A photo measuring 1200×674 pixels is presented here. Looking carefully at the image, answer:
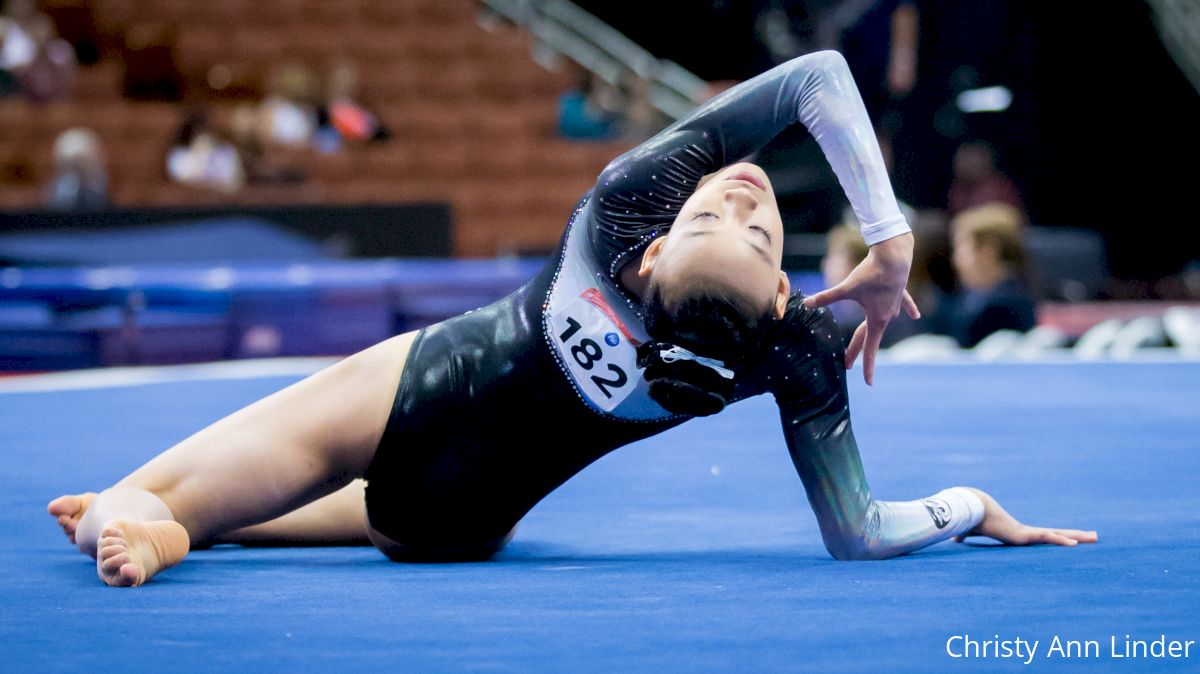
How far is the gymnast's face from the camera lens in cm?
198

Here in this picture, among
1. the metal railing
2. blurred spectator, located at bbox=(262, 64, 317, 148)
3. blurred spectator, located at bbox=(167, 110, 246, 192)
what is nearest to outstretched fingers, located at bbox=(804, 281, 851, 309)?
blurred spectator, located at bbox=(167, 110, 246, 192)

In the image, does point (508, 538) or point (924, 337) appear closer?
point (508, 538)

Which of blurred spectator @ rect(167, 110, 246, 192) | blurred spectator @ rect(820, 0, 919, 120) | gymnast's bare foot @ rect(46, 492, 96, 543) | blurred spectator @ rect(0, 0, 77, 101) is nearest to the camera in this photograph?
gymnast's bare foot @ rect(46, 492, 96, 543)

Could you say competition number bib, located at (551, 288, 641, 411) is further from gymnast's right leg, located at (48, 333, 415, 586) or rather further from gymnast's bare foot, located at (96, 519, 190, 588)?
gymnast's bare foot, located at (96, 519, 190, 588)

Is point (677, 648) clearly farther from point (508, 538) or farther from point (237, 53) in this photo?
point (237, 53)

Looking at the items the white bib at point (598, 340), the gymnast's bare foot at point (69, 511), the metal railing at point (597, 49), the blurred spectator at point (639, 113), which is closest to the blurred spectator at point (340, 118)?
the blurred spectator at point (639, 113)

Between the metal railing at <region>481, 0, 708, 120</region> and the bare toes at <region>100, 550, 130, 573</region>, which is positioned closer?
the bare toes at <region>100, 550, 130, 573</region>

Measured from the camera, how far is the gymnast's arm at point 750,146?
2.19 metres

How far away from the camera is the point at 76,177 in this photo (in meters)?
8.25

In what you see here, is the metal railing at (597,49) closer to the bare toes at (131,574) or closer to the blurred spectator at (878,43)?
the blurred spectator at (878,43)

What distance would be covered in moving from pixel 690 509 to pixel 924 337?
4.04 meters

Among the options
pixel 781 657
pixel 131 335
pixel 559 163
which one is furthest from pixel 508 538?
pixel 559 163

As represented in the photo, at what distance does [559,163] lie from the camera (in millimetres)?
10508

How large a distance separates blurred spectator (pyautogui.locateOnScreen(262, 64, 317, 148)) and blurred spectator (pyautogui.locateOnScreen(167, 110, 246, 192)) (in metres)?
Answer: 0.50
